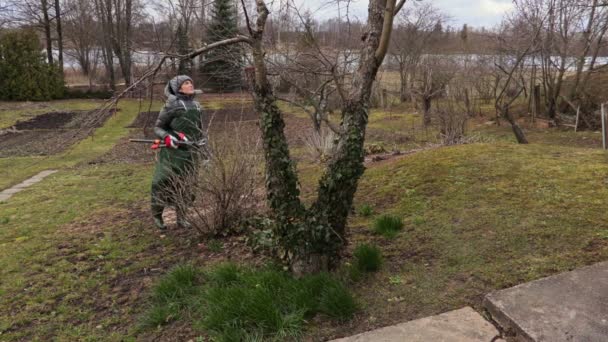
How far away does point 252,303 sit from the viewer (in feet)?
9.12

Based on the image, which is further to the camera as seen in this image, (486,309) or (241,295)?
(241,295)

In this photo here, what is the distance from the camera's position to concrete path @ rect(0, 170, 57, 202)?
8073 millimetres

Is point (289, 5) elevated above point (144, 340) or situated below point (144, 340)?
above

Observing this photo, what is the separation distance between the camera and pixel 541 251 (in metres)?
3.30

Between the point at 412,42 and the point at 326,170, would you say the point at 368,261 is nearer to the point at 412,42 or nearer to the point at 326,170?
the point at 326,170

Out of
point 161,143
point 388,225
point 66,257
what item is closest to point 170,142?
point 161,143

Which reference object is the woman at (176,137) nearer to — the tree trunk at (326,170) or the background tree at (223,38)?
the background tree at (223,38)

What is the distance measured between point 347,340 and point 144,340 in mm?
1315

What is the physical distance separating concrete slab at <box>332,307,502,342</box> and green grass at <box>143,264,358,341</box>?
0.97ft

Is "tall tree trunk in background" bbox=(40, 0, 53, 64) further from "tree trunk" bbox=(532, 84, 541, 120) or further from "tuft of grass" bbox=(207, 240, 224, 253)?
"tuft of grass" bbox=(207, 240, 224, 253)

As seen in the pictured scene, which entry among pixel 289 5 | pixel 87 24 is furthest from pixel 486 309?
pixel 87 24

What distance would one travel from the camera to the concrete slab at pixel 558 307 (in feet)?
7.60

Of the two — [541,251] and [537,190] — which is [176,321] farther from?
[537,190]

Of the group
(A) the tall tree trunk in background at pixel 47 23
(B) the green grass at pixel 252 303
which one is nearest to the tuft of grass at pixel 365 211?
(B) the green grass at pixel 252 303
